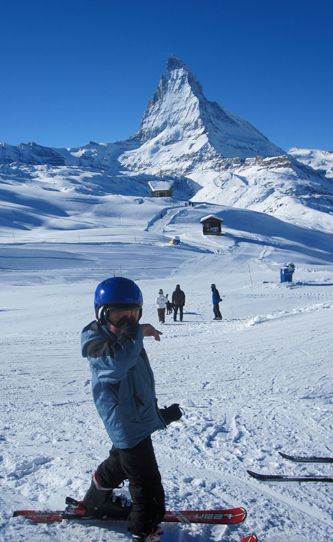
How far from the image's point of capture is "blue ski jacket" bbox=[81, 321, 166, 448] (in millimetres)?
2693

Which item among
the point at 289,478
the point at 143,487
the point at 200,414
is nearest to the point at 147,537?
the point at 143,487

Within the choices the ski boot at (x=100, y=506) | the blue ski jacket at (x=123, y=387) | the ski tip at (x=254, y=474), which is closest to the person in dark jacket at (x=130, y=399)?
the blue ski jacket at (x=123, y=387)

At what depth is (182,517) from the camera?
10.3 feet

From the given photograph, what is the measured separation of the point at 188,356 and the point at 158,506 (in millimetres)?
6361

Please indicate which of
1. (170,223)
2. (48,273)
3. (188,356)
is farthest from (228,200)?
(188,356)

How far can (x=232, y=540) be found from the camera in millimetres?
2971

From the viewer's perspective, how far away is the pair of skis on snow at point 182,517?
10.2ft

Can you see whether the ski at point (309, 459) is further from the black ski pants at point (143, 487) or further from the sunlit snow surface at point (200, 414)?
the black ski pants at point (143, 487)

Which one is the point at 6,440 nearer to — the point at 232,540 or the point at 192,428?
the point at 192,428

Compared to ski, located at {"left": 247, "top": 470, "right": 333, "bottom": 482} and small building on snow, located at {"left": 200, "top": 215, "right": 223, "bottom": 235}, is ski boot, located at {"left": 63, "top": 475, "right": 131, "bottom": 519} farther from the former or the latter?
small building on snow, located at {"left": 200, "top": 215, "right": 223, "bottom": 235}

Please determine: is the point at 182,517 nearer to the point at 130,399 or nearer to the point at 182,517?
the point at 182,517

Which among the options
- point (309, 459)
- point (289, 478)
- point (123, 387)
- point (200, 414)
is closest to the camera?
point (123, 387)

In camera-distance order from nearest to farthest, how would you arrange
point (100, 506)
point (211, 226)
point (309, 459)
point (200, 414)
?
point (100, 506) < point (309, 459) < point (200, 414) < point (211, 226)

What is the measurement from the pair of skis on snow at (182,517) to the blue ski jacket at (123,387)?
0.69 m
